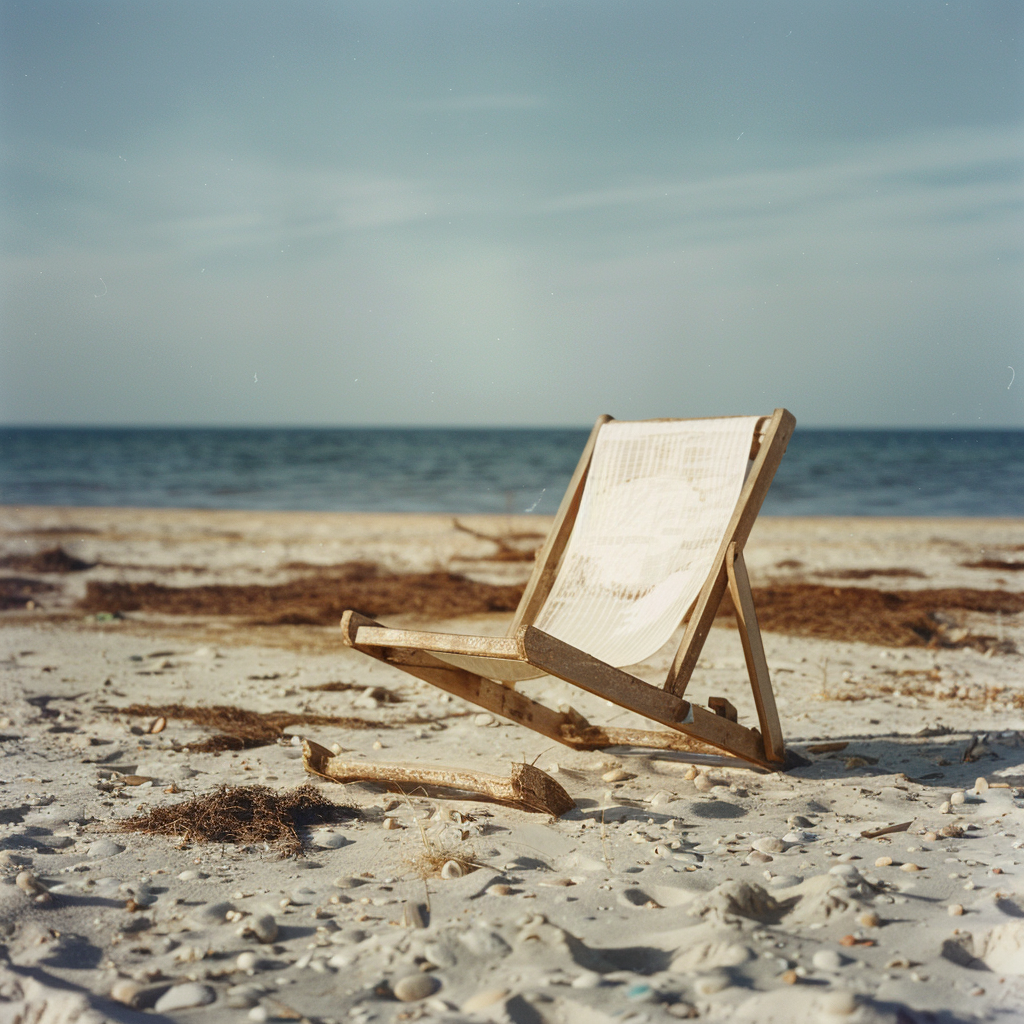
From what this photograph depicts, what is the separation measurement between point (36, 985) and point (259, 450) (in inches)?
1474

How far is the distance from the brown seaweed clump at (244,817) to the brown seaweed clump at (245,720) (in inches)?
34.3

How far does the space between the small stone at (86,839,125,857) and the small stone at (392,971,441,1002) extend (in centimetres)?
117

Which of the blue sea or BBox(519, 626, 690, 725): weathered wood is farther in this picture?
the blue sea

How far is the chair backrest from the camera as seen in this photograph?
3.37m

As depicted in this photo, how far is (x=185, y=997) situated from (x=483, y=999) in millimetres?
605

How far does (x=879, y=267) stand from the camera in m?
25.5

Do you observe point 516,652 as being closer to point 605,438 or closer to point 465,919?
point 465,919

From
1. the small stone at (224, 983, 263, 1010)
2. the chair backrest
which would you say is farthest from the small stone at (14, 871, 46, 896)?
the chair backrest

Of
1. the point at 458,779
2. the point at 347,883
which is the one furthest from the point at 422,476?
the point at 347,883

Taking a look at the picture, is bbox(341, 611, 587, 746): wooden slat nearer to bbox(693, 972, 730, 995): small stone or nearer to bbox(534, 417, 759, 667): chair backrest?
bbox(534, 417, 759, 667): chair backrest

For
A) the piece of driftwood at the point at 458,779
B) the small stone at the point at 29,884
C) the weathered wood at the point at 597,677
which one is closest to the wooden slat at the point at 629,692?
the weathered wood at the point at 597,677

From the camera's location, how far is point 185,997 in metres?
1.83

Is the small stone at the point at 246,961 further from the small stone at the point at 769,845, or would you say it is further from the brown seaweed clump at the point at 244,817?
Answer: the small stone at the point at 769,845

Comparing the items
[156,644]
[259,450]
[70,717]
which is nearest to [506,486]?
[259,450]
